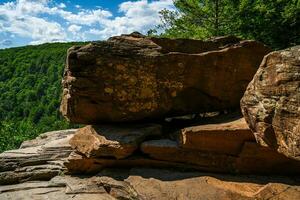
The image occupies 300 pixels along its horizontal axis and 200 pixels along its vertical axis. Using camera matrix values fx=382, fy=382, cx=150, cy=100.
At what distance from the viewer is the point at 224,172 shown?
11.4 metres

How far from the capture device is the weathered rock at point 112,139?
38.7 ft

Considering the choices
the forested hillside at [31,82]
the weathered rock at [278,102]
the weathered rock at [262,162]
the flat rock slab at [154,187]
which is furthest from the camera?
the forested hillside at [31,82]

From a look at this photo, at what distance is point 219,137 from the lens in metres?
11.3

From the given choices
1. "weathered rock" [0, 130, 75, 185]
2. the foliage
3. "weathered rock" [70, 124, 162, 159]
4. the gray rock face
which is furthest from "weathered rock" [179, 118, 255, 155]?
the foliage

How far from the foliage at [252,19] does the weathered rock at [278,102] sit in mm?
14736

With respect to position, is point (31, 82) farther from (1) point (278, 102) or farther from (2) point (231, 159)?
(1) point (278, 102)

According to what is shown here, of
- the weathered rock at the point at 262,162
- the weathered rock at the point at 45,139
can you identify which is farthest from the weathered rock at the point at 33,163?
the weathered rock at the point at 262,162

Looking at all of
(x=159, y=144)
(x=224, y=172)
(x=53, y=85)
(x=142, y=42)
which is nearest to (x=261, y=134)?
(x=224, y=172)

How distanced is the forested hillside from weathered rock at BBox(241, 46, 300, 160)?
100 metres

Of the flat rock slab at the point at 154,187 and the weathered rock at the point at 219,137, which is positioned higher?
the weathered rock at the point at 219,137

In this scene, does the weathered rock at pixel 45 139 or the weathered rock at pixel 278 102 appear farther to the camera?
the weathered rock at pixel 45 139

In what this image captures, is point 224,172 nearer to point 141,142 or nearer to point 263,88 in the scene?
point 141,142

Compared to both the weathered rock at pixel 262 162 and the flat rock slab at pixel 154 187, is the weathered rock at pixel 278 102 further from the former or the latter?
the weathered rock at pixel 262 162

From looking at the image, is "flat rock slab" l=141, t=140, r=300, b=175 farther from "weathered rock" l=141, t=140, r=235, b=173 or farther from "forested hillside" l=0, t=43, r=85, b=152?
"forested hillside" l=0, t=43, r=85, b=152
